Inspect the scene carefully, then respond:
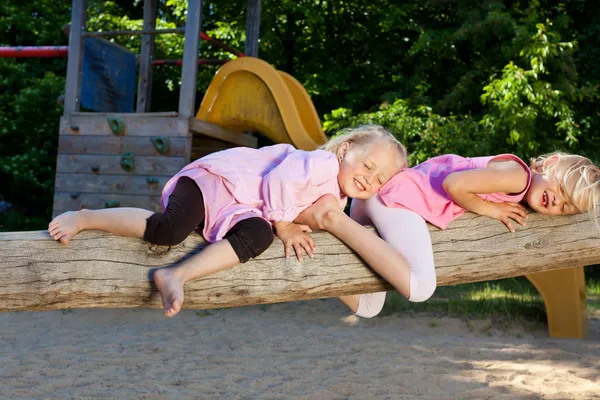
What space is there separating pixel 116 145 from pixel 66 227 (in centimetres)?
535

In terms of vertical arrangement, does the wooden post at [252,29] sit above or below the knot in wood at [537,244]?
above

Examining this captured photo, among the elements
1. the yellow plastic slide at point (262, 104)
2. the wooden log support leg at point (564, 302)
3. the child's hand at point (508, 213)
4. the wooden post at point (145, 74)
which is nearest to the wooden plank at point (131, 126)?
the yellow plastic slide at point (262, 104)

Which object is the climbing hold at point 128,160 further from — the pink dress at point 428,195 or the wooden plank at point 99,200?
the pink dress at point 428,195

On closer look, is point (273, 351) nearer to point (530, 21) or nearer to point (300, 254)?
point (300, 254)

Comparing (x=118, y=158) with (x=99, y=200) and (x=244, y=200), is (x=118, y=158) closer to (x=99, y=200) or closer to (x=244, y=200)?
(x=99, y=200)

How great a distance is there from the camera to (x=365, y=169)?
2660 millimetres

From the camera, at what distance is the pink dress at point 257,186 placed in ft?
8.29

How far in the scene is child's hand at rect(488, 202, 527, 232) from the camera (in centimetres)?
282

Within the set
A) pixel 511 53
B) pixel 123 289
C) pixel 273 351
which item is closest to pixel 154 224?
pixel 123 289

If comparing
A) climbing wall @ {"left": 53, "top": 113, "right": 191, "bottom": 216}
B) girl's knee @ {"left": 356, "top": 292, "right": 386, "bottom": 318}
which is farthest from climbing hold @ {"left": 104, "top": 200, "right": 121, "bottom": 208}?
girl's knee @ {"left": 356, "top": 292, "right": 386, "bottom": 318}

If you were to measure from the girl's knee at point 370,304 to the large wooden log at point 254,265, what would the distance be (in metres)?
0.43

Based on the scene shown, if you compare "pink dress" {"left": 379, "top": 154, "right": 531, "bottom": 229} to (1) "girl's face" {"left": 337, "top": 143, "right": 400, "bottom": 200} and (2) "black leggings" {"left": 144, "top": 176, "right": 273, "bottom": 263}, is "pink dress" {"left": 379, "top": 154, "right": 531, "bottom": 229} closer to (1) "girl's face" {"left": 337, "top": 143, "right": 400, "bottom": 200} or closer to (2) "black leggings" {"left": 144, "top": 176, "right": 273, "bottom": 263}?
(1) "girl's face" {"left": 337, "top": 143, "right": 400, "bottom": 200}

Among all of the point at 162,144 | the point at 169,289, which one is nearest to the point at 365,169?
the point at 169,289

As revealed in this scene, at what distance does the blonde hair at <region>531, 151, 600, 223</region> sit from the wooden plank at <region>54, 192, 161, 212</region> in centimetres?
530
